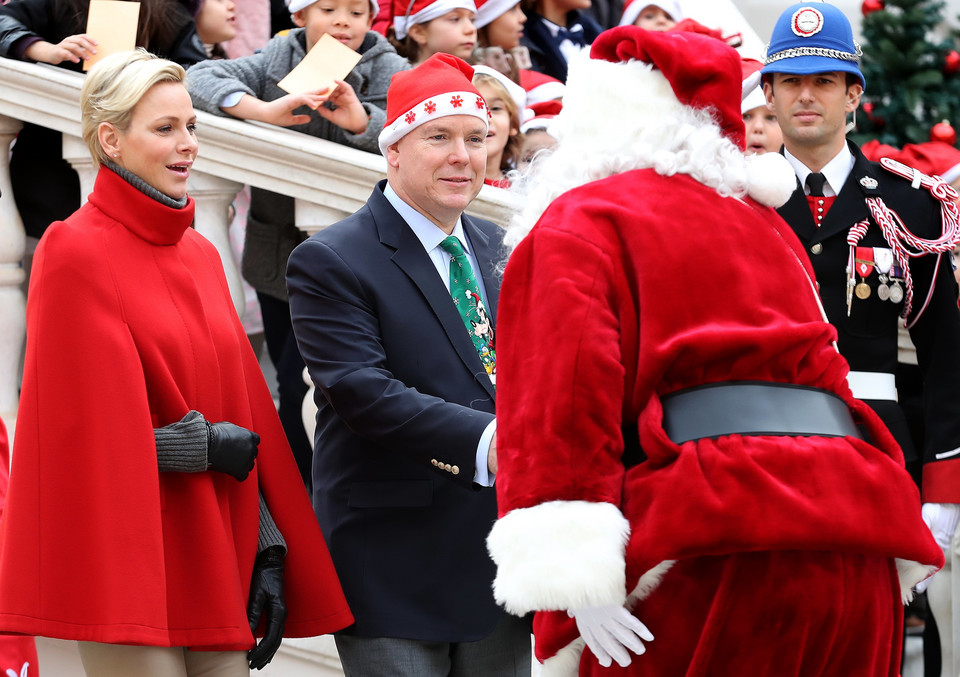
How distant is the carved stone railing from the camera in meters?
3.84

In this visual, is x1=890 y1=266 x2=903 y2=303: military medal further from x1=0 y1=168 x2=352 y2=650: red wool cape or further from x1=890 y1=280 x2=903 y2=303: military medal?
x1=0 y1=168 x2=352 y2=650: red wool cape

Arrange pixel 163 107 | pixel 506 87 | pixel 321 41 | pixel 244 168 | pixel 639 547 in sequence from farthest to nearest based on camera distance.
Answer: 1. pixel 506 87
2. pixel 321 41
3. pixel 244 168
4. pixel 163 107
5. pixel 639 547

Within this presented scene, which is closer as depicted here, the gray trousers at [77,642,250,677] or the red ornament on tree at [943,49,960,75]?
the gray trousers at [77,642,250,677]

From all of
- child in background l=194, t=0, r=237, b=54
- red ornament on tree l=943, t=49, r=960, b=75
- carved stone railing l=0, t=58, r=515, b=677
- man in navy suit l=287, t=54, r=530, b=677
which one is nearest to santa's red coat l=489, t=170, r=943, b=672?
man in navy suit l=287, t=54, r=530, b=677

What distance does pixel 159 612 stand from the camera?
8.68 feet

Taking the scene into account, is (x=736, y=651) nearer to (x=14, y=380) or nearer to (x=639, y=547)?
(x=639, y=547)

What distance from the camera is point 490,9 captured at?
5.51 m

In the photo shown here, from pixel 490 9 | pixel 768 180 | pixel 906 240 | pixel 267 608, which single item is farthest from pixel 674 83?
pixel 490 9

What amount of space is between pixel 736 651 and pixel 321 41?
107 inches

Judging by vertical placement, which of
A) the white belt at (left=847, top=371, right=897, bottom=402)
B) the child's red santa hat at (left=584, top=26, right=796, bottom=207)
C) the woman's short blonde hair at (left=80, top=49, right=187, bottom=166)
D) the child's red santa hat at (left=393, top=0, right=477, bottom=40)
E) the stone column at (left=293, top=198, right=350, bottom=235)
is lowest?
the stone column at (left=293, top=198, right=350, bottom=235)

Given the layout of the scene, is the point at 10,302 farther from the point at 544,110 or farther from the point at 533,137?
the point at 544,110

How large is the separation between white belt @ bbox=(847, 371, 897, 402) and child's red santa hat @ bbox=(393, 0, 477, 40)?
7.97ft

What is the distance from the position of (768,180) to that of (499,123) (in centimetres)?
232

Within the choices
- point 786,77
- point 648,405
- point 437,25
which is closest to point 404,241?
point 648,405
